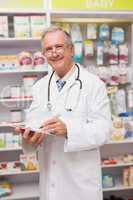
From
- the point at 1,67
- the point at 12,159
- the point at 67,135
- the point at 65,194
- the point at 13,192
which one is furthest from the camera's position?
the point at 12,159

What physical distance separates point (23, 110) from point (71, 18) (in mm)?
997

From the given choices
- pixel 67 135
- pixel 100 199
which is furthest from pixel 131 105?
pixel 67 135

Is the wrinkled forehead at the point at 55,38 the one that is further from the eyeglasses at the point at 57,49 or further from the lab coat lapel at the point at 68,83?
the lab coat lapel at the point at 68,83

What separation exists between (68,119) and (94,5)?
166 cm

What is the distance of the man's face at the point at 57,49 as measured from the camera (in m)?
1.58

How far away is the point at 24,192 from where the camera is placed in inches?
118

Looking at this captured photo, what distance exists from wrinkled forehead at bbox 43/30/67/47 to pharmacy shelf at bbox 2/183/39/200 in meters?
1.77

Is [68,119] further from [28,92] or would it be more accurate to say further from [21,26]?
[21,26]

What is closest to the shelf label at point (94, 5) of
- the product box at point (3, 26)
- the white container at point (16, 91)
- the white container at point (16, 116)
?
the product box at point (3, 26)

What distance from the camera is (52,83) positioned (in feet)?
5.80

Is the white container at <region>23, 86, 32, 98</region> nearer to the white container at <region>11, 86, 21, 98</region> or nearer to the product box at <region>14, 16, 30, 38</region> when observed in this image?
the white container at <region>11, 86, 21, 98</region>

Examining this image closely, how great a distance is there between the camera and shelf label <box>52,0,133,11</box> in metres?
2.82

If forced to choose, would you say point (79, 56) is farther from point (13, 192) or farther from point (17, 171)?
point (13, 192)

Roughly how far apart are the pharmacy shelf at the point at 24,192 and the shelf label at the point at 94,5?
66.9 inches
